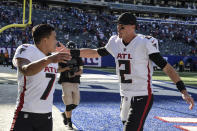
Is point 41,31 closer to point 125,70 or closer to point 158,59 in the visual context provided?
point 125,70

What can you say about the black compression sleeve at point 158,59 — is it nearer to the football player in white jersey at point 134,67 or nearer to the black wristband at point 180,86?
the football player in white jersey at point 134,67

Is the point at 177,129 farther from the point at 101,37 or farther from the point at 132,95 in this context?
the point at 101,37

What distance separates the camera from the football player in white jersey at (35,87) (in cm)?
320

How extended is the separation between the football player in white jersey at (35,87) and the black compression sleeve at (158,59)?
1296 mm

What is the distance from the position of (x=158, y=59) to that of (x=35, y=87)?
1567 millimetres

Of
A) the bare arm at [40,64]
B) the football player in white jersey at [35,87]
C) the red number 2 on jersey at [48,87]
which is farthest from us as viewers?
the red number 2 on jersey at [48,87]

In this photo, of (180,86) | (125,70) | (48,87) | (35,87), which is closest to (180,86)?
(180,86)

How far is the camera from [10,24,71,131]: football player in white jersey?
3203 millimetres

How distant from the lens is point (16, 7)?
4025cm

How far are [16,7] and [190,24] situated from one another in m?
26.4

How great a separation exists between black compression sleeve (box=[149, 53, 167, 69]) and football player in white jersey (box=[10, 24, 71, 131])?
4.25ft

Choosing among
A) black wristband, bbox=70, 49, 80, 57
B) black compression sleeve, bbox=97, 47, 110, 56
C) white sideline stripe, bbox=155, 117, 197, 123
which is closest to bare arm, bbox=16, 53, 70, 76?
black wristband, bbox=70, 49, 80, 57

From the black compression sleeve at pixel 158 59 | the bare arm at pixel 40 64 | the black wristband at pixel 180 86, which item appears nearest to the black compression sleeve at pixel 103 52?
the black compression sleeve at pixel 158 59

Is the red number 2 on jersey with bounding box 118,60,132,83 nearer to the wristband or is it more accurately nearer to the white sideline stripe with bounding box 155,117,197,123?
the wristband
